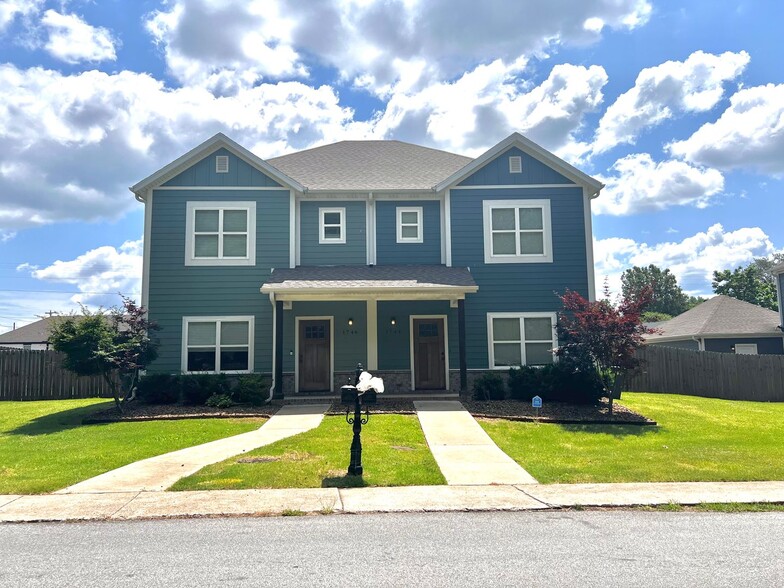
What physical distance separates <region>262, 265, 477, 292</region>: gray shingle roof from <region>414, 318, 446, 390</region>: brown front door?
1543 mm

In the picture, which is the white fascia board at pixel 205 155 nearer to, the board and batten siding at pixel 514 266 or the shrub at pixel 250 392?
the board and batten siding at pixel 514 266

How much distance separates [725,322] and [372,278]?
17509 mm

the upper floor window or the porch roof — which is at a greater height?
the upper floor window

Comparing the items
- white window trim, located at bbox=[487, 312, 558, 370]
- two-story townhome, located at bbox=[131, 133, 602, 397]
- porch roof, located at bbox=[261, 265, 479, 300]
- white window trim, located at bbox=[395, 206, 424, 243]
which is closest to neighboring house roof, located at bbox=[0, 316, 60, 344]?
two-story townhome, located at bbox=[131, 133, 602, 397]

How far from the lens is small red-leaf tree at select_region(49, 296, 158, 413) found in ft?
43.2

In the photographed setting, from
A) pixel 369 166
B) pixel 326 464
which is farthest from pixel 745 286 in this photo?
pixel 326 464

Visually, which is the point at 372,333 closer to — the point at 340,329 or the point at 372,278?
the point at 340,329

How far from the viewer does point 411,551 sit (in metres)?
4.85

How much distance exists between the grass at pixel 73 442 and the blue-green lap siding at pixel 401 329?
16.4 feet

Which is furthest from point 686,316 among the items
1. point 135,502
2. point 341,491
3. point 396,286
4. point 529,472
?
point 135,502

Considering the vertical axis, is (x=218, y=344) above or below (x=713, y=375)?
above

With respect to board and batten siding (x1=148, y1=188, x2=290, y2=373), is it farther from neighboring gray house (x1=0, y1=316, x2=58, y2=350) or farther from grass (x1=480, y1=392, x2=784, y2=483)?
neighboring gray house (x1=0, y1=316, x2=58, y2=350)

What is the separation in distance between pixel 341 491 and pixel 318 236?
10865 mm

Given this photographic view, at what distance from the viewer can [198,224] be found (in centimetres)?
1636
